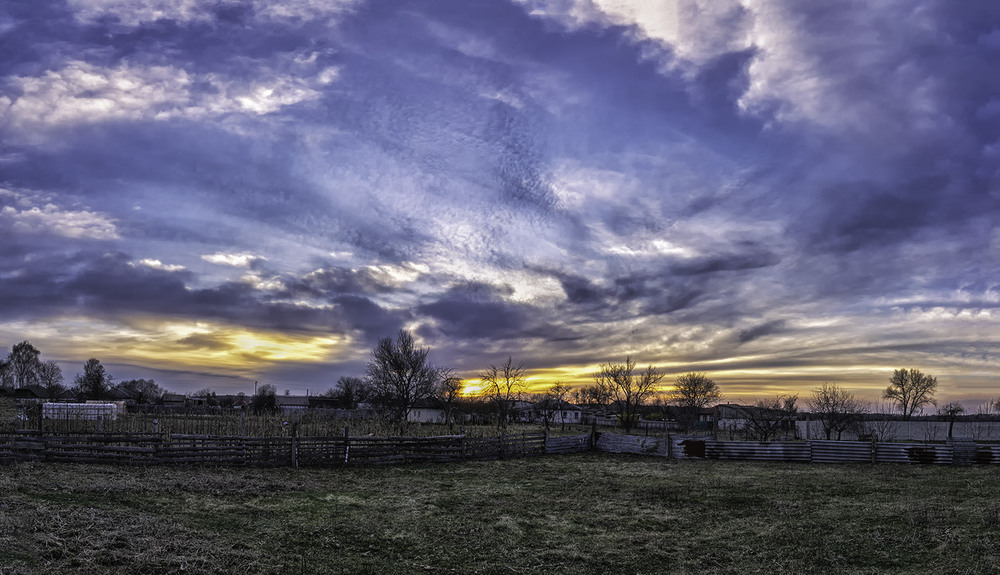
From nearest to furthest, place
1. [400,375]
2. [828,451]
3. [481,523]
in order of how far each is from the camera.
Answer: [481,523], [828,451], [400,375]

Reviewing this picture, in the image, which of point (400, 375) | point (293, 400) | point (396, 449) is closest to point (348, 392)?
point (293, 400)

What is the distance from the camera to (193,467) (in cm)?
2245

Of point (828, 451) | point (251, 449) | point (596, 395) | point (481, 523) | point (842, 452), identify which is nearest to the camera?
point (481, 523)

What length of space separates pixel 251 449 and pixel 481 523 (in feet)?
46.6

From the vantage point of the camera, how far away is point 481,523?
47.4 ft

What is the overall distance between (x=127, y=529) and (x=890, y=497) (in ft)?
64.9

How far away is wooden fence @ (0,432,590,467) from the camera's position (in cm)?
2158

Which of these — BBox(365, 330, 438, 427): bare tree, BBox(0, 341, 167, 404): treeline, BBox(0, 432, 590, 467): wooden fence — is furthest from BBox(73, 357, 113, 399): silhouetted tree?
BBox(0, 432, 590, 467): wooden fence

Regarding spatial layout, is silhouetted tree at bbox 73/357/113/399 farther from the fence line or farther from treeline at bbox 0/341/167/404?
the fence line

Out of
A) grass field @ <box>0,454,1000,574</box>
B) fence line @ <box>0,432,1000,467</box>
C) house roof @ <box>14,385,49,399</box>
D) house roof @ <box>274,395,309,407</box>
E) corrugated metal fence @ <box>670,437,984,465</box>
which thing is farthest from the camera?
house roof @ <box>274,395,309,407</box>

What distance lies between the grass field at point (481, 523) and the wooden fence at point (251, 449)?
1.88 metres

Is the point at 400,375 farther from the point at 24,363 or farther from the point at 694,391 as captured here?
the point at 24,363

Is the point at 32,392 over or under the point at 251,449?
under

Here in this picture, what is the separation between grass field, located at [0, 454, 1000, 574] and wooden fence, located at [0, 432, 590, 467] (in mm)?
1881
